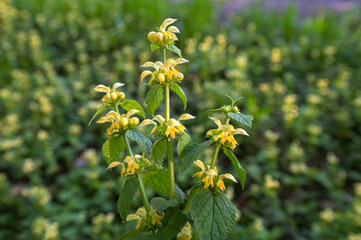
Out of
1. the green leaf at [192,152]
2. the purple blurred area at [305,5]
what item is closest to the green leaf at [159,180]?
the green leaf at [192,152]

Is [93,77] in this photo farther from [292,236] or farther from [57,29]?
[292,236]

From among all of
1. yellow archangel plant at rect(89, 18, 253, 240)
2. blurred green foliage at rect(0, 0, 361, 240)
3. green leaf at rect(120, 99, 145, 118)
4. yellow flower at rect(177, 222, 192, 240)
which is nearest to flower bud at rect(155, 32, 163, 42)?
yellow archangel plant at rect(89, 18, 253, 240)

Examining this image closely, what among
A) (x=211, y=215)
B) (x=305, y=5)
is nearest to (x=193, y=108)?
(x=211, y=215)

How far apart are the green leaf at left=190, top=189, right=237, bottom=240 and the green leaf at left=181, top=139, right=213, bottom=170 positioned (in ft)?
0.25

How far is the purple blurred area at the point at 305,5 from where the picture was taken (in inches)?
180

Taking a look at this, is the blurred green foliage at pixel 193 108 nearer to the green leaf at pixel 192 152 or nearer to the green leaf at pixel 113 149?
the green leaf at pixel 113 149

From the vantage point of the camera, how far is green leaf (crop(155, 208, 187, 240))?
54cm

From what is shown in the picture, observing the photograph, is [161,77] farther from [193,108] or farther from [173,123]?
[193,108]

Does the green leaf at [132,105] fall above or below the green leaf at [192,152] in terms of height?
above

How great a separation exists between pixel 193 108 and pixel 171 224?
1.83 meters

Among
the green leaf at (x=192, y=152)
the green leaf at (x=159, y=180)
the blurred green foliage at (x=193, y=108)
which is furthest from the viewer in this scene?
the blurred green foliage at (x=193, y=108)

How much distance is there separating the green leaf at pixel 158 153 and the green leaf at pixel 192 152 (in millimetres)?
43

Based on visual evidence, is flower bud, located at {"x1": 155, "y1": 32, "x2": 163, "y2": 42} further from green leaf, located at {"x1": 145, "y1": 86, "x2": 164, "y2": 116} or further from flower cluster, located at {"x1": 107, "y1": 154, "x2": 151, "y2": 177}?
flower cluster, located at {"x1": 107, "y1": 154, "x2": 151, "y2": 177}

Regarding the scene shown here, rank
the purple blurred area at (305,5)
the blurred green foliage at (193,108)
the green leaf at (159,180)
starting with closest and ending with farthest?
the green leaf at (159,180)
the blurred green foliage at (193,108)
the purple blurred area at (305,5)
